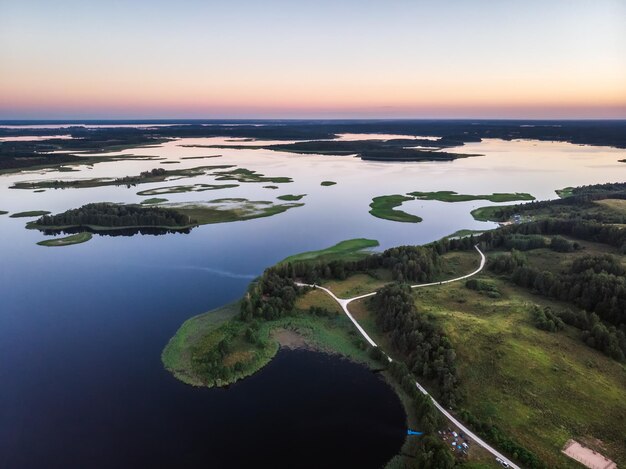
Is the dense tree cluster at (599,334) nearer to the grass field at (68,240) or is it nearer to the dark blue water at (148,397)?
the dark blue water at (148,397)

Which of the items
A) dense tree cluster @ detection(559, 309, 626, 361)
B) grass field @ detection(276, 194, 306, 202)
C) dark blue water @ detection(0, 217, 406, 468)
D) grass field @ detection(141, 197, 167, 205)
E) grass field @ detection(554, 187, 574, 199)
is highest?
grass field @ detection(554, 187, 574, 199)

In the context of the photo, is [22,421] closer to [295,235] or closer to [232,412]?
Result: [232,412]

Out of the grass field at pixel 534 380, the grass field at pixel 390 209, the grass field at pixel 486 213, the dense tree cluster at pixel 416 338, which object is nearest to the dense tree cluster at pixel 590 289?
the grass field at pixel 534 380

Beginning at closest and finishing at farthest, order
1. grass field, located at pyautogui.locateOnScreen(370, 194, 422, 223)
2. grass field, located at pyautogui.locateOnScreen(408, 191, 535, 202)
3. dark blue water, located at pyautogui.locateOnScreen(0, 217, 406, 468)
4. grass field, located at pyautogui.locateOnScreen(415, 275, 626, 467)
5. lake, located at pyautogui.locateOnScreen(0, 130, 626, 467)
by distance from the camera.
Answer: dark blue water, located at pyautogui.locateOnScreen(0, 217, 406, 468), lake, located at pyautogui.locateOnScreen(0, 130, 626, 467), grass field, located at pyautogui.locateOnScreen(415, 275, 626, 467), grass field, located at pyautogui.locateOnScreen(370, 194, 422, 223), grass field, located at pyautogui.locateOnScreen(408, 191, 535, 202)

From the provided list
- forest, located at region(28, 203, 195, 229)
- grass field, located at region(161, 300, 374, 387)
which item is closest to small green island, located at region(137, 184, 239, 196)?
forest, located at region(28, 203, 195, 229)

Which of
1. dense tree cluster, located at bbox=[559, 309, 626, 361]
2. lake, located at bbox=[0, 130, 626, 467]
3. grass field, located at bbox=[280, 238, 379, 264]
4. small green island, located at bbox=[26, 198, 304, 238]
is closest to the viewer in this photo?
lake, located at bbox=[0, 130, 626, 467]

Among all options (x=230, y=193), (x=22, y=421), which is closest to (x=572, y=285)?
(x=22, y=421)

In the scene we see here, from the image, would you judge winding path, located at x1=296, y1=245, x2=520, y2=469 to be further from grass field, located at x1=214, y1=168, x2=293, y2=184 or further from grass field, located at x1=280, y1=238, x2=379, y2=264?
grass field, located at x1=214, y1=168, x2=293, y2=184
